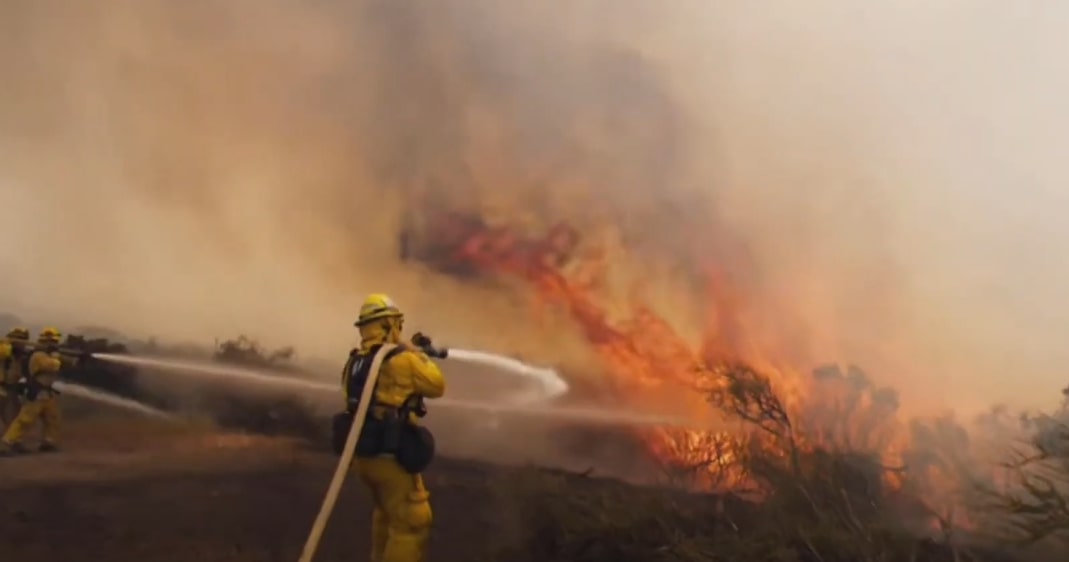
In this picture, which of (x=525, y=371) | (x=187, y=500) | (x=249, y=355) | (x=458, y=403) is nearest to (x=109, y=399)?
(x=249, y=355)

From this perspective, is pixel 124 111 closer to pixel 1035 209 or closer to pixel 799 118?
pixel 799 118

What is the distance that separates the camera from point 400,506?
15.5 feet

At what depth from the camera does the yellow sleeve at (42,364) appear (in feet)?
23.1

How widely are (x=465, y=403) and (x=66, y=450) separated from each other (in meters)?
3.04

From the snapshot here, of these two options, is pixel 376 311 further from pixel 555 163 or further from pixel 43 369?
pixel 43 369

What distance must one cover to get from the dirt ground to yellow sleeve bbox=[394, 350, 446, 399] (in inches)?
70.8

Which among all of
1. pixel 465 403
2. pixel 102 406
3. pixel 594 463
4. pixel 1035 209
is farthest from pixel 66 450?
pixel 1035 209

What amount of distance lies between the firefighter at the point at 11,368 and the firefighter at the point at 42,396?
0.22 feet

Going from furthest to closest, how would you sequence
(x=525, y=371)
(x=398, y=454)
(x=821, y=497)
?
(x=525, y=371) < (x=821, y=497) < (x=398, y=454)

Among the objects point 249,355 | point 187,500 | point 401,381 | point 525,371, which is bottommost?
point 187,500

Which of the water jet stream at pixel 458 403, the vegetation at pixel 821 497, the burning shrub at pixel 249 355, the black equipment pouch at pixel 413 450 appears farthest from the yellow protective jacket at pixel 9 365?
the black equipment pouch at pixel 413 450

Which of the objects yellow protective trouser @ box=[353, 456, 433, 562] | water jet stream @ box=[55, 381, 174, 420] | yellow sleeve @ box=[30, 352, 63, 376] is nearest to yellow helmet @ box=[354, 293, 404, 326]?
yellow protective trouser @ box=[353, 456, 433, 562]

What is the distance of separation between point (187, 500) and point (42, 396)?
5.16ft

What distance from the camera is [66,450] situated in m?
6.99
